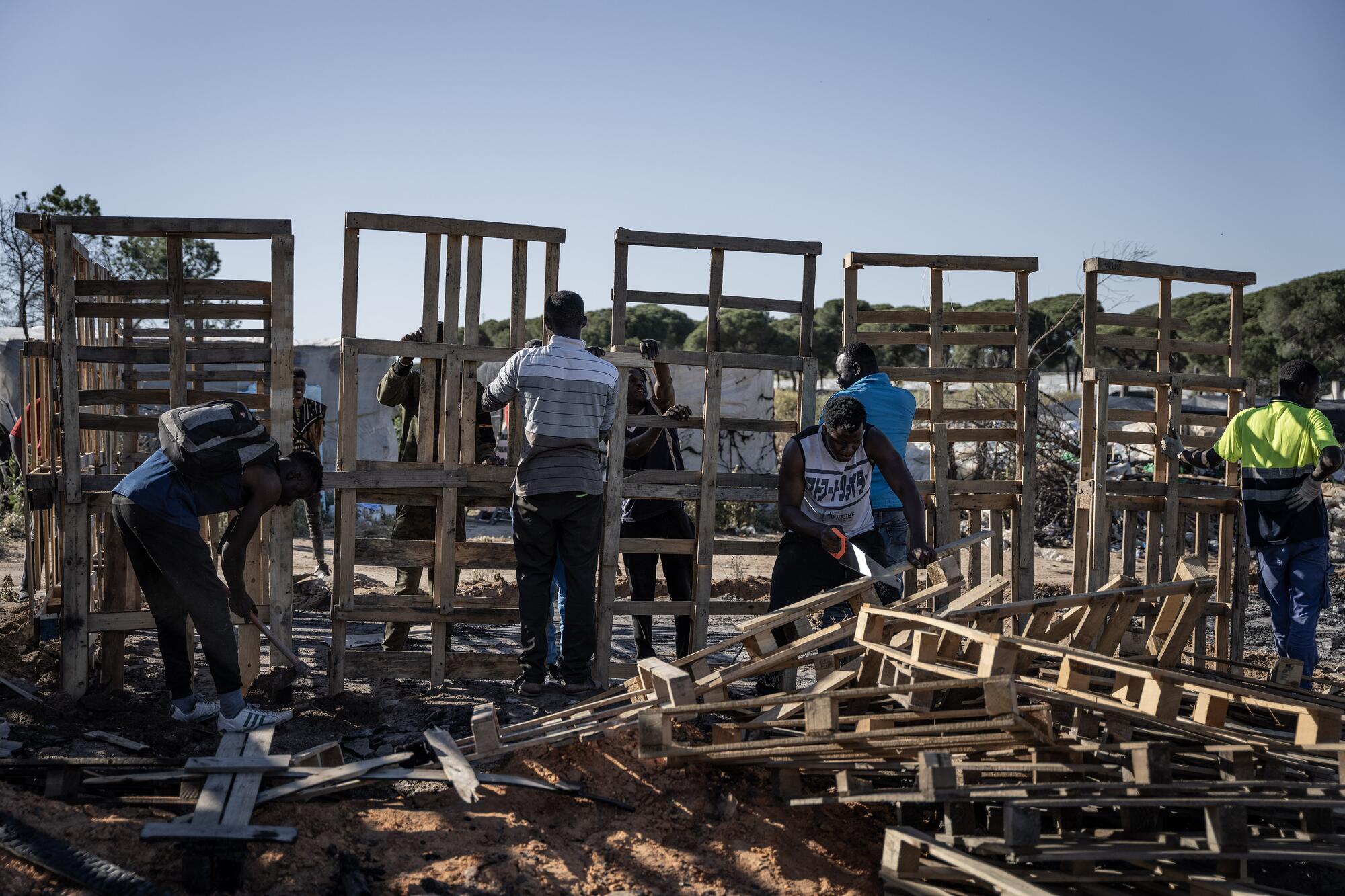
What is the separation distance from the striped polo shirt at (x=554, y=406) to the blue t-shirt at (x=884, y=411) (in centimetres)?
144

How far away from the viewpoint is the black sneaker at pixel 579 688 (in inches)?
242

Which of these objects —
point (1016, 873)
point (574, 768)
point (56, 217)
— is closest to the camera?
point (1016, 873)

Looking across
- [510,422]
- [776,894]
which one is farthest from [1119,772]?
[510,422]

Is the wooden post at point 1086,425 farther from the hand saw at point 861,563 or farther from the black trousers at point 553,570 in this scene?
the black trousers at point 553,570

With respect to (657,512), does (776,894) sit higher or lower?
lower

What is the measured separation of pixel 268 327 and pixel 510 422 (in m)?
1.46

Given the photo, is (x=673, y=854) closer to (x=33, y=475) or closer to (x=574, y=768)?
(x=574, y=768)

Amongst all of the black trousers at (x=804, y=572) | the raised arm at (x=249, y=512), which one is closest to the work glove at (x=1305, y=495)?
the black trousers at (x=804, y=572)

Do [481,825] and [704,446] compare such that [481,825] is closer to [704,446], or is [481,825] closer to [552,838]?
[552,838]

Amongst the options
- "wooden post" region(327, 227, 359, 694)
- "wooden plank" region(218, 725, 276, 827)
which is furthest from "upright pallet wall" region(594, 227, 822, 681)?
"wooden plank" region(218, 725, 276, 827)

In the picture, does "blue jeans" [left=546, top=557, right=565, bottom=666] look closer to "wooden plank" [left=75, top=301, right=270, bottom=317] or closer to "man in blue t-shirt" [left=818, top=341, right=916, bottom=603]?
"man in blue t-shirt" [left=818, top=341, right=916, bottom=603]

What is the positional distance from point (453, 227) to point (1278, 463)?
5.21 meters

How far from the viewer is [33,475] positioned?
5980 millimetres

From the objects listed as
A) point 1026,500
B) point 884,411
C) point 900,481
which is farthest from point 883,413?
point 1026,500
